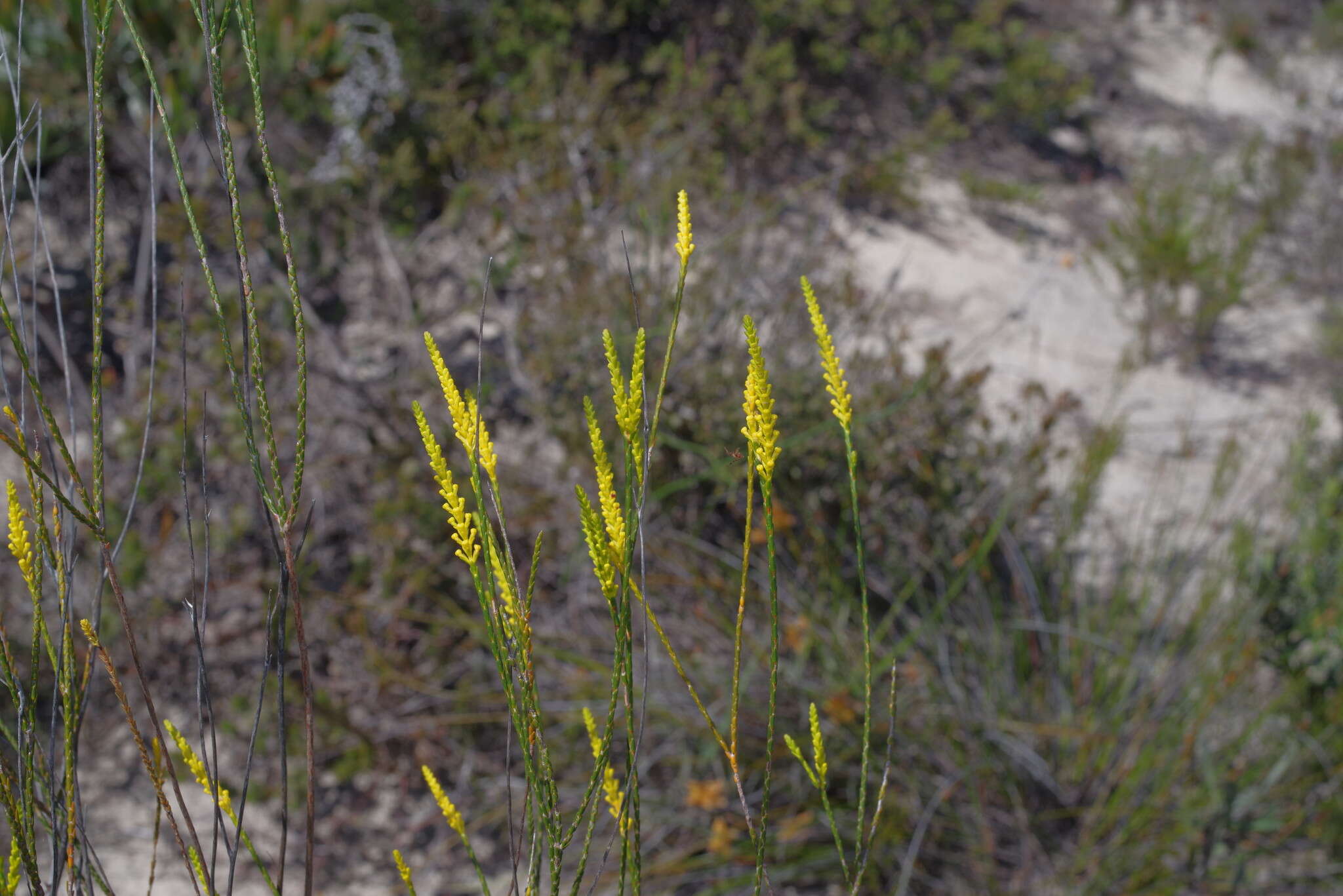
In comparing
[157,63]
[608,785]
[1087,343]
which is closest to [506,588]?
[608,785]

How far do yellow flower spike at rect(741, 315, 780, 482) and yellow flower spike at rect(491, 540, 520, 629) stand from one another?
24 centimetres

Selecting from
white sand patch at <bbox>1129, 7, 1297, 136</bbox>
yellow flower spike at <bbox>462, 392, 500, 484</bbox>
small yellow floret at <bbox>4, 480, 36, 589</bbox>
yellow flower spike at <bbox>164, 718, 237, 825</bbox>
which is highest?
white sand patch at <bbox>1129, 7, 1297, 136</bbox>

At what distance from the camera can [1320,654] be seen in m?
2.53

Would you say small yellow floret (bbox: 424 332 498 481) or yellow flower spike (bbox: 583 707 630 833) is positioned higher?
small yellow floret (bbox: 424 332 498 481)

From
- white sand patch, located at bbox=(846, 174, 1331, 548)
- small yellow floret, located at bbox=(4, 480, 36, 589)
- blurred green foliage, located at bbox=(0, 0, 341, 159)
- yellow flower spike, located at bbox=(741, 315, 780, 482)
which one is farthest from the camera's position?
white sand patch, located at bbox=(846, 174, 1331, 548)

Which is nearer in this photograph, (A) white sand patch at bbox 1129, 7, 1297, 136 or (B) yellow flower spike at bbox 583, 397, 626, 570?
(B) yellow flower spike at bbox 583, 397, 626, 570

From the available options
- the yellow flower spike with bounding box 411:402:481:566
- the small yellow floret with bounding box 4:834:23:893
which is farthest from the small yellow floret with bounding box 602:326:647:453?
the small yellow floret with bounding box 4:834:23:893

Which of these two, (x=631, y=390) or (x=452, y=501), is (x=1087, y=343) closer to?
(x=631, y=390)

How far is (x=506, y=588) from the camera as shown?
86 centimetres

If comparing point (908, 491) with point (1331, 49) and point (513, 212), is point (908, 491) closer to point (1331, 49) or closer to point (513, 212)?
point (513, 212)

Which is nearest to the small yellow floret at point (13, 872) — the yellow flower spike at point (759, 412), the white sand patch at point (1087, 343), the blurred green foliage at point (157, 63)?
the yellow flower spike at point (759, 412)

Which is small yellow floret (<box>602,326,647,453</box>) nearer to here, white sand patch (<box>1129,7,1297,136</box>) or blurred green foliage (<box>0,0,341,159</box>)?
blurred green foliage (<box>0,0,341,159</box>)

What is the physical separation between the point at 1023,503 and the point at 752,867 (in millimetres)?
1322

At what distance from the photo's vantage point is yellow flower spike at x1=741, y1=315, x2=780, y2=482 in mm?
698
